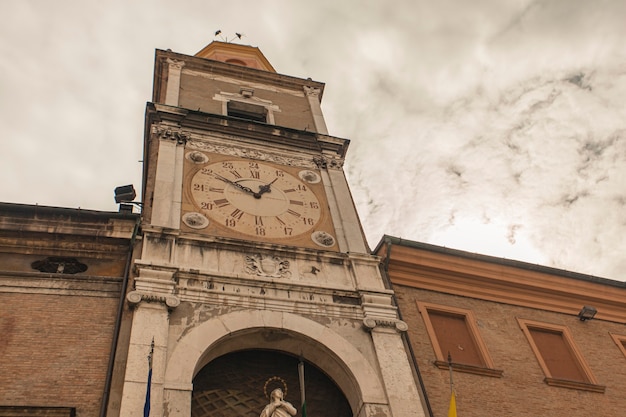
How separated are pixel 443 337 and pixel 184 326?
19.4 feet

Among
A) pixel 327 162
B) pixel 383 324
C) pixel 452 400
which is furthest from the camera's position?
pixel 327 162

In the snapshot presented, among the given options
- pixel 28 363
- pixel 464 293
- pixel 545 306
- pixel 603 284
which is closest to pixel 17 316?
pixel 28 363

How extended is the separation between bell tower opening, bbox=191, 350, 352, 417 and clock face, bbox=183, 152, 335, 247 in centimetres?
307

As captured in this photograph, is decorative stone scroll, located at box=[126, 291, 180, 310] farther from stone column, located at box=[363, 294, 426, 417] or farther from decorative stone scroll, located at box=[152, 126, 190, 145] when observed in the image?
decorative stone scroll, located at box=[152, 126, 190, 145]

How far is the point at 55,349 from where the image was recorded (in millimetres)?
11078

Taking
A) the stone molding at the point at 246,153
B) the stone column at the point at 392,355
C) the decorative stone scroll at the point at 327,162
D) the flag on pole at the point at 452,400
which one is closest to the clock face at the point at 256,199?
the stone molding at the point at 246,153

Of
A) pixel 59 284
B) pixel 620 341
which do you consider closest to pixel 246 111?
pixel 59 284

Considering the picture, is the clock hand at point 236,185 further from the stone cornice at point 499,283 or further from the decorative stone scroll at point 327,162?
the stone cornice at point 499,283

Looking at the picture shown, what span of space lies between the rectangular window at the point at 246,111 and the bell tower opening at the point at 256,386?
373 inches

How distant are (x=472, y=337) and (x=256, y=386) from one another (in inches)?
208

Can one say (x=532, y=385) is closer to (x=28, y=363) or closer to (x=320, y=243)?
(x=320, y=243)

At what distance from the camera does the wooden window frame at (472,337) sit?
13523mm

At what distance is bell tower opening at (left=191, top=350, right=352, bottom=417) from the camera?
38.7 ft

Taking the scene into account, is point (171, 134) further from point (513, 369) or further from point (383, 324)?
point (513, 369)
